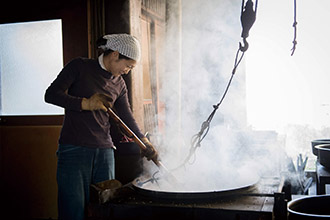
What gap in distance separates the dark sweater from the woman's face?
56 mm

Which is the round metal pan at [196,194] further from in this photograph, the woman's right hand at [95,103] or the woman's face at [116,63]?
the woman's face at [116,63]

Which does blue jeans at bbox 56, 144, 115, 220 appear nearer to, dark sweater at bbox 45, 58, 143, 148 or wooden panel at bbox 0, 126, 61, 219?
dark sweater at bbox 45, 58, 143, 148

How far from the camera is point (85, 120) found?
8.84 ft

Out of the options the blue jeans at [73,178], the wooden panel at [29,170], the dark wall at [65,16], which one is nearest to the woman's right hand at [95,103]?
the blue jeans at [73,178]

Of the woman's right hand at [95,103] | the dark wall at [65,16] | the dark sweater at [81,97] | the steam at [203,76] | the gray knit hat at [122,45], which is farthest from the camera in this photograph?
the steam at [203,76]

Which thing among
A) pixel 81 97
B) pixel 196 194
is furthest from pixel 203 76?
pixel 196 194

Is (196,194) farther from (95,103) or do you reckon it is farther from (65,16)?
(65,16)

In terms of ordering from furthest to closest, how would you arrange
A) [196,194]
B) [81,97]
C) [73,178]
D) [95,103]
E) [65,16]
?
[65,16] → [81,97] → [73,178] → [95,103] → [196,194]

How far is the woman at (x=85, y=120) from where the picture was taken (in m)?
2.59

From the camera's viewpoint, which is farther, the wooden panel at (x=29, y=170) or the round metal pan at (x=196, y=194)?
the wooden panel at (x=29, y=170)

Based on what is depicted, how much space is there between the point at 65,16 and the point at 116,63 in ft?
6.05

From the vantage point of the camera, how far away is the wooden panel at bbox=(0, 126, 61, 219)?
4.34 m

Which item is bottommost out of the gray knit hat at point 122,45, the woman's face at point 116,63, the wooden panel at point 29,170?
the wooden panel at point 29,170

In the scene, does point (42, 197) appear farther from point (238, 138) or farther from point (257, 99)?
point (257, 99)
